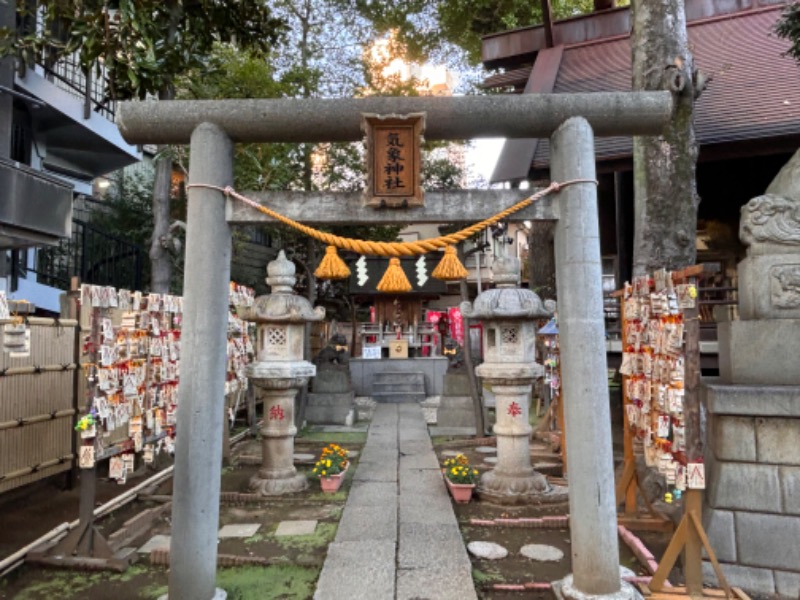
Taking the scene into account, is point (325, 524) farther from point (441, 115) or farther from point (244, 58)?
point (244, 58)

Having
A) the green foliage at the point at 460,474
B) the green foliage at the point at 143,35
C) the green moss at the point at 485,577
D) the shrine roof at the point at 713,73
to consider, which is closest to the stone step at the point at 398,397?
the shrine roof at the point at 713,73

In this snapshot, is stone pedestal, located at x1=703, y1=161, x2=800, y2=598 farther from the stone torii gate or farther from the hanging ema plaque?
the hanging ema plaque

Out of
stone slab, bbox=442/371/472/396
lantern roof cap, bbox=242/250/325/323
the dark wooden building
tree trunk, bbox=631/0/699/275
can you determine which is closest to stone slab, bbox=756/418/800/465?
tree trunk, bbox=631/0/699/275

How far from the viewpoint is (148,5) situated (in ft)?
26.3

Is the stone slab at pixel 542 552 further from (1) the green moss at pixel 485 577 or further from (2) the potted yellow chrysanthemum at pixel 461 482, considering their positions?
(2) the potted yellow chrysanthemum at pixel 461 482

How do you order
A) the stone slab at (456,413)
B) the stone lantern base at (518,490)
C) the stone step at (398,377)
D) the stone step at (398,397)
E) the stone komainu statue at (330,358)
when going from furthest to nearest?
1. the stone step at (398,377)
2. the stone step at (398,397)
3. the stone komainu statue at (330,358)
4. the stone slab at (456,413)
5. the stone lantern base at (518,490)

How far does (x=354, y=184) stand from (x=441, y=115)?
14.8 metres

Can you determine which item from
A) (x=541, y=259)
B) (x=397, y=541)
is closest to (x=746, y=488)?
(x=397, y=541)

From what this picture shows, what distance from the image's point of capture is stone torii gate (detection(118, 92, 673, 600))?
399 cm

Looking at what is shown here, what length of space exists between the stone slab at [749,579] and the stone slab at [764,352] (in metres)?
1.68

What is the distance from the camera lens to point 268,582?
468cm

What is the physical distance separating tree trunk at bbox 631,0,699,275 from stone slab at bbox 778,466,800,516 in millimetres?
2996

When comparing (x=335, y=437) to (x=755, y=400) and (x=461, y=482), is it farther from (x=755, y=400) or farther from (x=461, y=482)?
(x=755, y=400)

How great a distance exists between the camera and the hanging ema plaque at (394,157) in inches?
164
